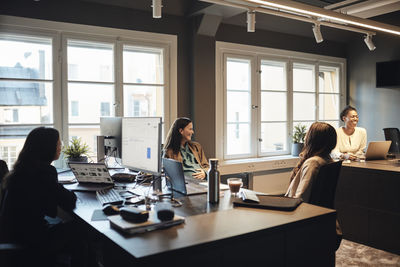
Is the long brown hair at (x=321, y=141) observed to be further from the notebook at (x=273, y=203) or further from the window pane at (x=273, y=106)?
the window pane at (x=273, y=106)

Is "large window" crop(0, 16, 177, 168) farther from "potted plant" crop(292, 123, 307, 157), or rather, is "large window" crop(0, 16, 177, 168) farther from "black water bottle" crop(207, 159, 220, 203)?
"black water bottle" crop(207, 159, 220, 203)

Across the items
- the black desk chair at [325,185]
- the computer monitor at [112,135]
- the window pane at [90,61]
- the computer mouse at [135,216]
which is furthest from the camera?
the window pane at [90,61]

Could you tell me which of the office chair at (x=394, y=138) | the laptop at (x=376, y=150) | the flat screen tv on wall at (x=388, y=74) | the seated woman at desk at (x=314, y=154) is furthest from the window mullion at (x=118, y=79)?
the flat screen tv on wall at (x=388, y=74)

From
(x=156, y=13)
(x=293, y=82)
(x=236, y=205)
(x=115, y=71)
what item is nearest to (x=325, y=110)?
(x=293, y=82)

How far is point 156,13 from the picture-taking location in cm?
280

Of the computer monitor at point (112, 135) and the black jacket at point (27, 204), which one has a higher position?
the computer monitor at point (112, 135)

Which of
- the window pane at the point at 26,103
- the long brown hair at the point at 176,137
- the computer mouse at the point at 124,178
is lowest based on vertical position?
the computer mouse at the point at 124,178

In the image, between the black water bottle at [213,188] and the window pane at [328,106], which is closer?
the black water bottle at [213,188]

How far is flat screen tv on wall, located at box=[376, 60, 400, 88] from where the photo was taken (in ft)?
18.5

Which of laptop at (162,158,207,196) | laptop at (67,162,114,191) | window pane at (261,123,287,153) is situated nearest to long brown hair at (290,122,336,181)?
laptop at (162,158,207,196)

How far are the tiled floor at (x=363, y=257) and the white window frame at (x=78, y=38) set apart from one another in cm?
237

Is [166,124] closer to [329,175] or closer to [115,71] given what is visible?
[115,71]

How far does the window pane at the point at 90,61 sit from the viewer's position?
3932mm

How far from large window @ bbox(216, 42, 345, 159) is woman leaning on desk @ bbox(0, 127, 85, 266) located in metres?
3.06
